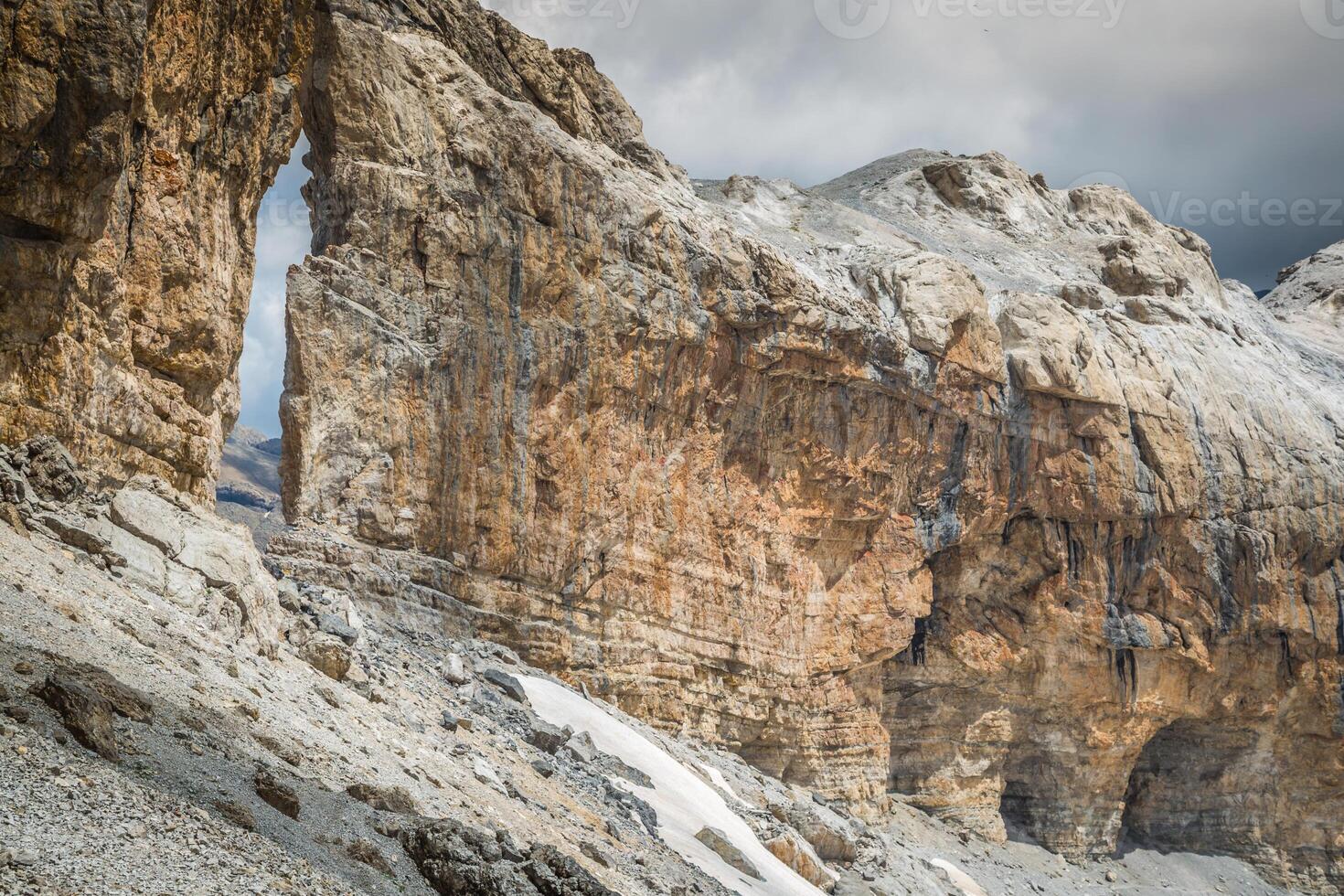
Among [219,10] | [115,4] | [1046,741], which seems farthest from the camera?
[1046,741]

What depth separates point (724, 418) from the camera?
28.3 metres

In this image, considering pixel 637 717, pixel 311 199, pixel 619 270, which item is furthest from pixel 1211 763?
pixel 311 199

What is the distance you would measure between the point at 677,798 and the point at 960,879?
13.4 metres

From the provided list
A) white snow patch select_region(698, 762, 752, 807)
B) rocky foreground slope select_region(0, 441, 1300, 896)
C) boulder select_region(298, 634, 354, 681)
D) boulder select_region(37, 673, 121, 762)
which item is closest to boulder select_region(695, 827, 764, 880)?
rocky foreground slope select_region(0, 441, 1300, 896)

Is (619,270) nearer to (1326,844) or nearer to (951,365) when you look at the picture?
(951,365)

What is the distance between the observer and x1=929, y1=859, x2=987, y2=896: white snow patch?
2917 centimetres

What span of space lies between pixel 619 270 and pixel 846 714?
12871 millimetres

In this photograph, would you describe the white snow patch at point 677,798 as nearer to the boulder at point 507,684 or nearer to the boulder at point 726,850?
the boulder at point 726,850

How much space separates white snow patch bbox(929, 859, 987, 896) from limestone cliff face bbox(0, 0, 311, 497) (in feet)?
70.0

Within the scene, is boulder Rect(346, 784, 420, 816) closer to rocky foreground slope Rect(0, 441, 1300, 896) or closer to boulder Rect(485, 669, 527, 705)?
rocky foreground slope Rect(0, 441, 1300, 896)

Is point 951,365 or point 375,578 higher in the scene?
point 951,365

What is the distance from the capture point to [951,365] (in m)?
31.9

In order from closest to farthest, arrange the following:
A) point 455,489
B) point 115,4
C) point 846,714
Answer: point 115,4, point 455,489, point 846,714

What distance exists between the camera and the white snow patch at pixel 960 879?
95.7 feet
